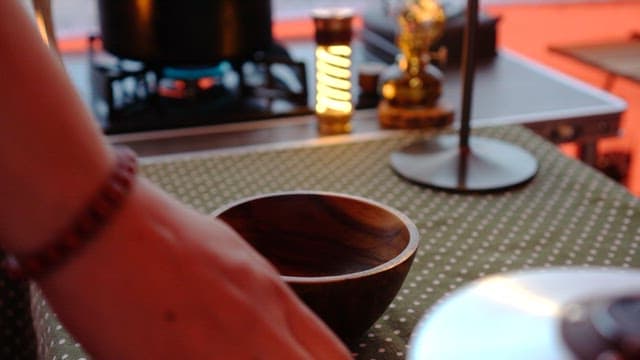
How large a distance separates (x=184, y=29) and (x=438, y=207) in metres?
0.46

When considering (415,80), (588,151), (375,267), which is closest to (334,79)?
(415,80)

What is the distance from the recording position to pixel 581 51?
1956 millimetres

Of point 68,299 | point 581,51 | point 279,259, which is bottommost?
point 581,51

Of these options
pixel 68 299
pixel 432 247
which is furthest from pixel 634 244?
pixel 68 299

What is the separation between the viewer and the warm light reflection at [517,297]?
1.34 ft

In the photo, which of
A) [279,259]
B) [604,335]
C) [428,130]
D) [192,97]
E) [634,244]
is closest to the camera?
[604,335]

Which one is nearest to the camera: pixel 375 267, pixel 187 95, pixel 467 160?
pixel 375 267

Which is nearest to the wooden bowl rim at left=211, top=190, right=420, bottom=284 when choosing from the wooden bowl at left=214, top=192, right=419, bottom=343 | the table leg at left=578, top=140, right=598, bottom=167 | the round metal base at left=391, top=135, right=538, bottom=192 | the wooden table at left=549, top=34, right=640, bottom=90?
the wooden bowl at left=214, top=192, right=419, bottom=343

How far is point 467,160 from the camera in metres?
1.01

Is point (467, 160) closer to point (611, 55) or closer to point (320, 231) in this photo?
point (320, 231)

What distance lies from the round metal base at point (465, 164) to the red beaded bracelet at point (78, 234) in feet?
1.91

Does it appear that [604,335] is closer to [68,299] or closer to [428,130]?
[68,299]

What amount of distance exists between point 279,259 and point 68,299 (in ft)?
0.96

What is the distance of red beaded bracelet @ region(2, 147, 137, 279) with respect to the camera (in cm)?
40
